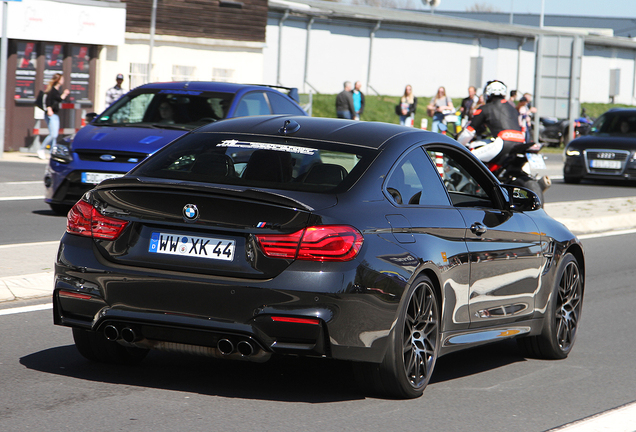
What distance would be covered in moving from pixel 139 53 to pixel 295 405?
26925 millimetres

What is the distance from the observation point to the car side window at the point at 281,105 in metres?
14.4

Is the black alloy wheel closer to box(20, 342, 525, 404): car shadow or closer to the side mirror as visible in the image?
box(20, 342, 525, 404): car shadow

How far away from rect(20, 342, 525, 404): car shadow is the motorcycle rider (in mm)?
6278

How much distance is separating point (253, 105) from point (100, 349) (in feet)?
27.6

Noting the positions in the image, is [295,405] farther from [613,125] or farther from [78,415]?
[613,125]

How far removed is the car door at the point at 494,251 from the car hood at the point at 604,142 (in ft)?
56.8

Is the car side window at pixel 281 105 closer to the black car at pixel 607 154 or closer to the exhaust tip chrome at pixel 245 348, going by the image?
the exhaust tip chrome at pixel 245 348

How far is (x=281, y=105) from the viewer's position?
14.5 meters

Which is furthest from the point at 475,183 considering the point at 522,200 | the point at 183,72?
the point at 183,72

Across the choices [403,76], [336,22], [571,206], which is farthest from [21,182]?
[403,76]

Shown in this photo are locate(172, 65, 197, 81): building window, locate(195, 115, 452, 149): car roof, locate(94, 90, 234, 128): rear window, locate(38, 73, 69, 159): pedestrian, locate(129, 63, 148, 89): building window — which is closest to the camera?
locate(195, 115, 452, 149): car roof

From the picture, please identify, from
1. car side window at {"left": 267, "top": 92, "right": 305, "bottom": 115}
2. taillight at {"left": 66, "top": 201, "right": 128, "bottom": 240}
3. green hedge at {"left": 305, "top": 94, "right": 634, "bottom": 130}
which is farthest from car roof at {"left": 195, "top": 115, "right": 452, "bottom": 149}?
green hedge at {"left": 305, "top": 94, "right": 634, "bottom": 130}

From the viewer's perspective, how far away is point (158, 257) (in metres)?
5.09

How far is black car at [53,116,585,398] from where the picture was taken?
4.95 meters
